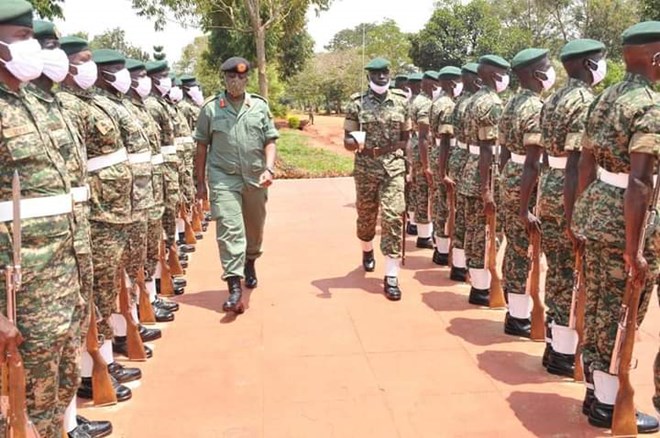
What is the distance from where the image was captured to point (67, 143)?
2.97 meters

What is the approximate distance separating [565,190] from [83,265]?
2.62 metres

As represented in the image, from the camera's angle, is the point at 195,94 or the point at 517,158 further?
the point at 195,94

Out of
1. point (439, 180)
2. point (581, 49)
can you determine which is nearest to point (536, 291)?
point (581, 49)

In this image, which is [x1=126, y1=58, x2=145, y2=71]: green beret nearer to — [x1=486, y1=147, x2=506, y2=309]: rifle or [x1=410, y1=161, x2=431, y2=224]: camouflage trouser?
[x1=486, y1=147, x2=506, y2=309]: rifle

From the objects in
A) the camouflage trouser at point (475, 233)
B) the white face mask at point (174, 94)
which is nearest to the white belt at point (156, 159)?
the white face mask at point (174, 94)

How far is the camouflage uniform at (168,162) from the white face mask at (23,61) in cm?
365

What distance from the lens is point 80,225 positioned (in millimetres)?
3068

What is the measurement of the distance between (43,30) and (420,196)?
5524mm

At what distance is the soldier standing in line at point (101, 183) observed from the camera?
3846 mm

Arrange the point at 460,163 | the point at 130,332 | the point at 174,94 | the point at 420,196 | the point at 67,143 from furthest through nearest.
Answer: the point at 174,94, the point at 420,196, the point at 460,163, the point at 130,332, the point at 67,143

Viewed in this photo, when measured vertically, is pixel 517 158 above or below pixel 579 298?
above

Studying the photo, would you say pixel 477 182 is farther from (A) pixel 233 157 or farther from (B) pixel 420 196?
(B) pixel 420 196

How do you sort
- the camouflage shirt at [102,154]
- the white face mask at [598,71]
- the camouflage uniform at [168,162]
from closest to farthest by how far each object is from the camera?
1. the camouflage shirt at [102,154]
2. the white face mask at [598,71]
3. the camouflage uniform at [168,162]

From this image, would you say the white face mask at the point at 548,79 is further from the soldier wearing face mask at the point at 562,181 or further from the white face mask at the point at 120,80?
the white face mask at the point at 120,80
